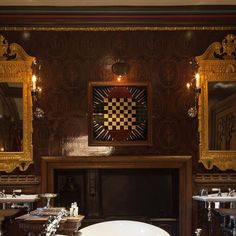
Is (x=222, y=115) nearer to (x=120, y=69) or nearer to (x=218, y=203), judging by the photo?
(x=218, y=203)

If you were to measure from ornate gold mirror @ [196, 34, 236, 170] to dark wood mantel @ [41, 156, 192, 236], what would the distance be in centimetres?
27

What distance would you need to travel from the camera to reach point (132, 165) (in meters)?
5.61

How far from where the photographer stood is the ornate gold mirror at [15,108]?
559 cm

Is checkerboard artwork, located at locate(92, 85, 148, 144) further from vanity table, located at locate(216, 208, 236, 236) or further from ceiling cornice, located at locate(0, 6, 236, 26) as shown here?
vanity table, located at locate(216, 208, 236, 236)

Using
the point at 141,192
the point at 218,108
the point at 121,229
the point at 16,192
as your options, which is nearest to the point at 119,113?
the point at 141,192

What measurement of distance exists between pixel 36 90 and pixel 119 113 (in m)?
0.99

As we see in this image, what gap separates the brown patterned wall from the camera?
18.5ft

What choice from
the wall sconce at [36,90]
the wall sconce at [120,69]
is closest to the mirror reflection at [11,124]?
the wall sconce at [36,90]

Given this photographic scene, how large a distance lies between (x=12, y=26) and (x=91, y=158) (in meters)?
1.77

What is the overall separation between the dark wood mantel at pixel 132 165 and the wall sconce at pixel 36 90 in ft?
1.70

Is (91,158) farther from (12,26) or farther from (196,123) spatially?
(12,26)

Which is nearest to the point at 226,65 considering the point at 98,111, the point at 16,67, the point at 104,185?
the point at 98,111

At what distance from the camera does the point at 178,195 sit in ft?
18.7

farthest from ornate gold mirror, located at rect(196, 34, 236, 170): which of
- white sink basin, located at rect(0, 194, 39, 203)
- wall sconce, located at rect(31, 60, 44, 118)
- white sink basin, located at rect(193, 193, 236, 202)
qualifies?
white sink basin, located at rect(0, 194, 39, 203)
